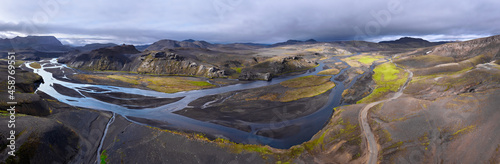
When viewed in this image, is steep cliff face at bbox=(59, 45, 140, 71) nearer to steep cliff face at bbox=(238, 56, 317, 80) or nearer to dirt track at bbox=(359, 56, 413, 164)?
steep cliff face at bbox=(238, 56, 317, 80)

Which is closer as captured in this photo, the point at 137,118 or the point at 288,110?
the point at 137,118

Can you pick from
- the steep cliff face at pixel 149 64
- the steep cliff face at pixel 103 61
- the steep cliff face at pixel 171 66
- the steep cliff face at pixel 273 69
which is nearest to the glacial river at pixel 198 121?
the steep cliff face at pixel 273 69

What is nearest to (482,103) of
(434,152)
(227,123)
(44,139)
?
(434,152)

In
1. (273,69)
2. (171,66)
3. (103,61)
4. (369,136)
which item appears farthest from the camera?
(103,61)

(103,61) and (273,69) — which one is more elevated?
(103,61)

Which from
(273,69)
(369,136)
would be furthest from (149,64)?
(369,136)

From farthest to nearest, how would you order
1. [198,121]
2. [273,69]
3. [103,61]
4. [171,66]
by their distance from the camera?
1. [103,61]
2. [171,66]
3. [273,69]
4. [198,121]

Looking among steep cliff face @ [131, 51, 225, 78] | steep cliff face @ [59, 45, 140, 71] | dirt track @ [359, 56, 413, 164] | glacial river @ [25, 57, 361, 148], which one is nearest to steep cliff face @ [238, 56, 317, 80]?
steep cliff face @ [131, 51, 225, 78]

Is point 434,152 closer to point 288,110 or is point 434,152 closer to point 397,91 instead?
point 288,110

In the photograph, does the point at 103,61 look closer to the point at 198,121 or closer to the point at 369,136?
the point at 198,121

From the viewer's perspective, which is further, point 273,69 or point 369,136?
point 273,69

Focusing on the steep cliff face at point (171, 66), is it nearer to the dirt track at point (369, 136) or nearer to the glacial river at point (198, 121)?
the glacial river at point (198, 121)
